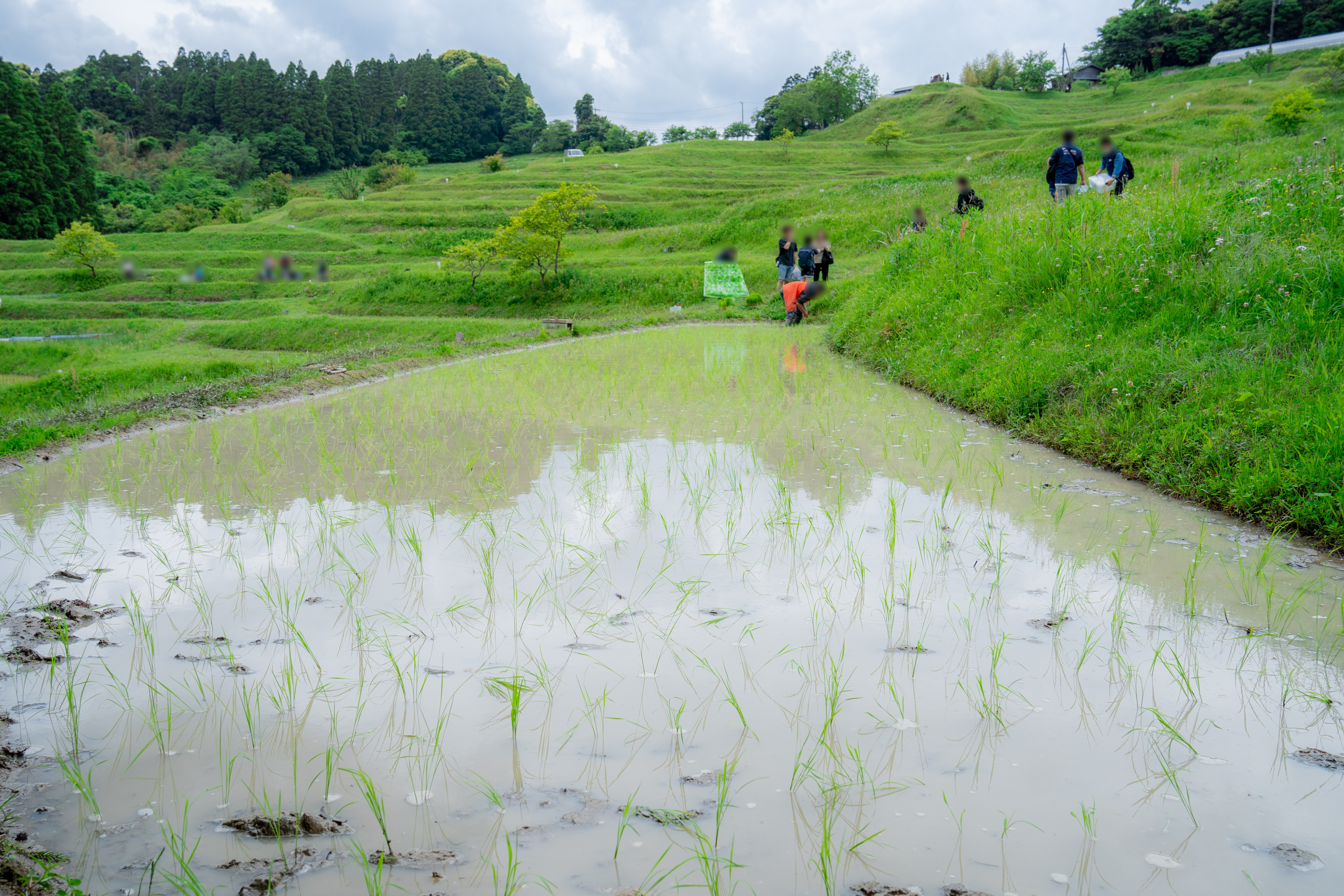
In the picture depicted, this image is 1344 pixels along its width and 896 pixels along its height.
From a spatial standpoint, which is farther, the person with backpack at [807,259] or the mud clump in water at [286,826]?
the person with backpack at [807,259]

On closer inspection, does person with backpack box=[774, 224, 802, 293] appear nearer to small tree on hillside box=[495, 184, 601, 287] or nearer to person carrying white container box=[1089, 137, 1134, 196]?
person carrying white container box=[1089, 137, 1134, 196]

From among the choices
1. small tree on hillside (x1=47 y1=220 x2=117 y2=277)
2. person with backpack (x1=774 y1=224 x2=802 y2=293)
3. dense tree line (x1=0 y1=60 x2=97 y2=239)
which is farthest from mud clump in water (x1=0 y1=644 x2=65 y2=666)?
dense tree line (x1=0 y1=60 x2=97 y2=239)

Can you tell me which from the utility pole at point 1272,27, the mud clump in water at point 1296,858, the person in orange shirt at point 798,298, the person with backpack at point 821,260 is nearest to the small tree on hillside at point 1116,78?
the utility pole at point 1272,27

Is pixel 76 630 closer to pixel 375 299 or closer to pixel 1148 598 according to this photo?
pixel 1148 598

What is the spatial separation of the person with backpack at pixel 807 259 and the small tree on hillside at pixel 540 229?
354 inches

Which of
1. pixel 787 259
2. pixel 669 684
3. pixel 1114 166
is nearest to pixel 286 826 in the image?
pixel 669 684

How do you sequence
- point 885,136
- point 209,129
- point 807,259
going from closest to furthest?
point 807,259, point 885,136, point 209,129

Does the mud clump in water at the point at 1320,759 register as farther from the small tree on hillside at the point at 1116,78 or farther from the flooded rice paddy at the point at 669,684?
the small tree on hillside at the point at 1116,78

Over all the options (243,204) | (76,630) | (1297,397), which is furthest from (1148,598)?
(243,204)

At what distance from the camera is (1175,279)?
6055mm

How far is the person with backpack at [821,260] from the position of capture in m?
15.2

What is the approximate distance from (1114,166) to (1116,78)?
54.1 m

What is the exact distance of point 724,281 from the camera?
19203 mm

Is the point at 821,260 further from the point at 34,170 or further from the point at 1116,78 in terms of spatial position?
the point at 1116,78
